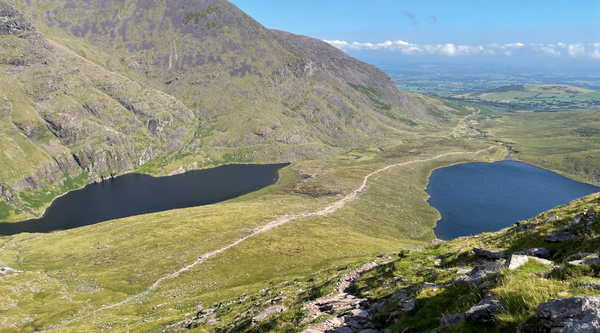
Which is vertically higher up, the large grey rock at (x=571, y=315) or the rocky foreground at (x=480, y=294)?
the large grey rock at (x=571, y=315)

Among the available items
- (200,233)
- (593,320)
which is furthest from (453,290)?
(200,233)

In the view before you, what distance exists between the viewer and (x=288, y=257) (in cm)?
9731

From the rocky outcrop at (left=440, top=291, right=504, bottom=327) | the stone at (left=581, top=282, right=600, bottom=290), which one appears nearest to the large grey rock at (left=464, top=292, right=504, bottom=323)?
the rocky outcrop at (left=440, top=291, right=504, bottom=327)

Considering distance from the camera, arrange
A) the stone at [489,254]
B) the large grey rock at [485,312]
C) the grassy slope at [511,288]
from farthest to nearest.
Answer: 1. the stone at [489,254]
2. the large grey rock at [485,312]
3. the grassy slope at [511,288]

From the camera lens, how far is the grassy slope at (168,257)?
70688mm

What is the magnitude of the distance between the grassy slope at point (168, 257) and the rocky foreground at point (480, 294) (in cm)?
3754

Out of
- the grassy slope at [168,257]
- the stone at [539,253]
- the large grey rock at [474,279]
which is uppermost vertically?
the large grey rock at [474,279]

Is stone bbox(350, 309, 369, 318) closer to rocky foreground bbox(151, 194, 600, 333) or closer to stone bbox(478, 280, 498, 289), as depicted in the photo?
rocky foreground bbox(151, 194, 600, 333)

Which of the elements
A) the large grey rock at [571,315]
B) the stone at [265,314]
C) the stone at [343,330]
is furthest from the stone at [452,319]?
the stone at [265,314]

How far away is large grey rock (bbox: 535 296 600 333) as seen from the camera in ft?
23.9

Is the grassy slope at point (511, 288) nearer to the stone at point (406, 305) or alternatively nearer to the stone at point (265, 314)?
the stone at point (406, 305)

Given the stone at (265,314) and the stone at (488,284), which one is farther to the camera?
the stone at (265,314)

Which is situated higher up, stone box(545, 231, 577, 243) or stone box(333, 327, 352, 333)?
stone box(545, 231, 577, 243)

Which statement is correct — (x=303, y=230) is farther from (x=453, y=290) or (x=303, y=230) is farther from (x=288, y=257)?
(x=453, y=290)
